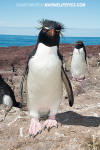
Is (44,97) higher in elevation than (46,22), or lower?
lower

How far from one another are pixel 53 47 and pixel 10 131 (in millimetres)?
1451

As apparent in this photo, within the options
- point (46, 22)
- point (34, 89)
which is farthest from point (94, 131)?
point (46, 22)

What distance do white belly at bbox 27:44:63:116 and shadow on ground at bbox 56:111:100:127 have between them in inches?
15.2

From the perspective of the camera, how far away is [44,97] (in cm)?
374

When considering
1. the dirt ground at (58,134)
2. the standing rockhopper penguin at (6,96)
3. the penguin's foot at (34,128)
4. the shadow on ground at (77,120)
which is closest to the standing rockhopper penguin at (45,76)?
the penguin's foot at (34,128)

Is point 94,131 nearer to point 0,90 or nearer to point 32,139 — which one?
point 32,139

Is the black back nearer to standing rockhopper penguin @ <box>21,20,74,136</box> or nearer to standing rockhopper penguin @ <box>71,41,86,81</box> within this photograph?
standing rockhopper penguin @ <box>21,20,74,136</box>

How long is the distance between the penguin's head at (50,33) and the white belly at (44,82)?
80mm

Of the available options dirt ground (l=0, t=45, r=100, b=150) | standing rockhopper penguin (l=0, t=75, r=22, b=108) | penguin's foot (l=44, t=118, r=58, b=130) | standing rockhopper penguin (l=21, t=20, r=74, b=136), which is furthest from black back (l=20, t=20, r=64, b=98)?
standing rockhopper penguin (l=0, t=75, r=22, b=108)

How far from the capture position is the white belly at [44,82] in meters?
3.48

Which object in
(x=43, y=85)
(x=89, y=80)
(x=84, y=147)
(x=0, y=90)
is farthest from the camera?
(x=89, y=80)

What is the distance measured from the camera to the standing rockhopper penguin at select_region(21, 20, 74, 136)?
11.4ft

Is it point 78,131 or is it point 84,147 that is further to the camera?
point 78,131

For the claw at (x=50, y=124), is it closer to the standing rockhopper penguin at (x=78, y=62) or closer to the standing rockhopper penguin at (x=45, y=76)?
the standing rockhopper penguin at (x=45, y=76)
